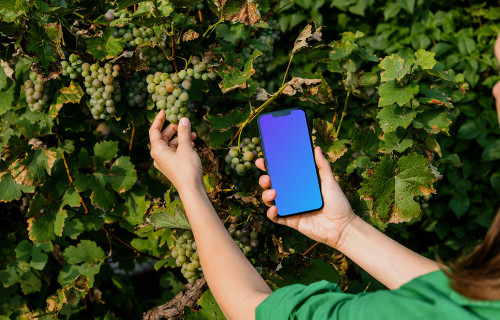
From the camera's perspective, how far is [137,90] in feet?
5.08

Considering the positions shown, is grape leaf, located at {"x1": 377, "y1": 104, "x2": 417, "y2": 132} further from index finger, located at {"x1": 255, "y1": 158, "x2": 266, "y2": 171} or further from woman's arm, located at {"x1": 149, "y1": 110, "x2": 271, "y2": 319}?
woman's arm, located at {"x1": 149, "y1": 110, "x2": 271, "y2": 319}

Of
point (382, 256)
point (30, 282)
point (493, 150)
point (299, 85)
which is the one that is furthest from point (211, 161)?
point (493, 150)

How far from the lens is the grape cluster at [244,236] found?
1.53 m

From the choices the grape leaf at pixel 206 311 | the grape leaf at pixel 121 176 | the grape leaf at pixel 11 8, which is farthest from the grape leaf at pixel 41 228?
the grape leaf at pixel 11 8

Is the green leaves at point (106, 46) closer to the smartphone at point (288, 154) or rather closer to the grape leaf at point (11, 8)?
the grape leaf at point (11, 8)

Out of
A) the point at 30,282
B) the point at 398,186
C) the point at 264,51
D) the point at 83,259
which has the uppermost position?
the point at 264,51

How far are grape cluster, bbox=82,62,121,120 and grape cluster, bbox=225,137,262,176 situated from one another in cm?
46

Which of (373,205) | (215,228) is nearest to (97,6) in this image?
(215,228)

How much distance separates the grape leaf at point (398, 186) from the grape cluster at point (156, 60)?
2.56 ft

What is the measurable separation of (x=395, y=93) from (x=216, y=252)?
87 centimetres

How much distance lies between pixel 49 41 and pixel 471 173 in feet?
7.40

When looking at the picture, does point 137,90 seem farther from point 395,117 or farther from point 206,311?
point 395,117

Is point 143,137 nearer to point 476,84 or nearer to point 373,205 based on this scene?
point 373,205

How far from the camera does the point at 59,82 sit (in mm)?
1585
